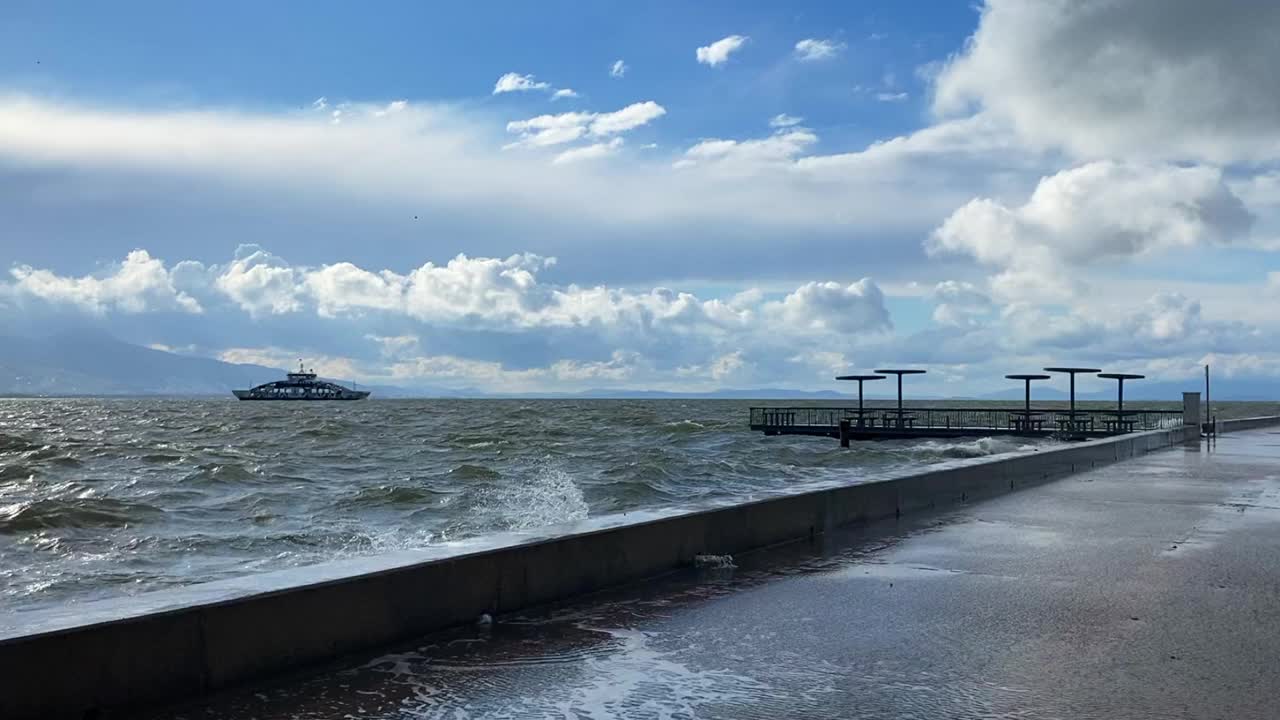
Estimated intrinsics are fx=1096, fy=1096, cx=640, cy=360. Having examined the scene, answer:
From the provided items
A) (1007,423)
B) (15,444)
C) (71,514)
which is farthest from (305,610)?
(1007,423)

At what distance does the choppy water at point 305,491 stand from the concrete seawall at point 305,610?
3024 mm

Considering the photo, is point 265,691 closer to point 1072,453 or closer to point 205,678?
point 205,678

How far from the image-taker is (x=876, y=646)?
255 inches

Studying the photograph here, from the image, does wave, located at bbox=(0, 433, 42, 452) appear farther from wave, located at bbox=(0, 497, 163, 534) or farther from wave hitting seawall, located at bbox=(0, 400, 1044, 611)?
wave, located at bbox=(0, 497, 163, 534)

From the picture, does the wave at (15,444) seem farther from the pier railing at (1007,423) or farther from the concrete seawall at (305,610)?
the concrete seawall at (305,610)

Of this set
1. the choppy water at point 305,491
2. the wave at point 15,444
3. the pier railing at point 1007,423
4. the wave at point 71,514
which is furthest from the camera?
the pier railing at point 1007,423

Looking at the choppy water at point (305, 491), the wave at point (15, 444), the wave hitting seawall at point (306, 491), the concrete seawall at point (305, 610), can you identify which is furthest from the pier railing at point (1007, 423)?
the concrete seawall at point (305, 610)

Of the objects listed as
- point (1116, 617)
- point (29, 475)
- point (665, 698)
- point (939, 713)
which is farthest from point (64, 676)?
point (29, 475)

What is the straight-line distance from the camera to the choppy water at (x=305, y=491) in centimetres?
1742

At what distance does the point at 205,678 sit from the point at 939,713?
3.53 m

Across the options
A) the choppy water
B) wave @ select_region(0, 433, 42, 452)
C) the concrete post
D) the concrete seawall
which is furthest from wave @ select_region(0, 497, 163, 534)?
the concrete post

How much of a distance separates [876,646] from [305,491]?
2492cm

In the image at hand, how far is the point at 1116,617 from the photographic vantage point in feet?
24.3

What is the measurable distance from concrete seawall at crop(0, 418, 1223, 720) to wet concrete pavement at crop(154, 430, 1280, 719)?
158 millimetres
